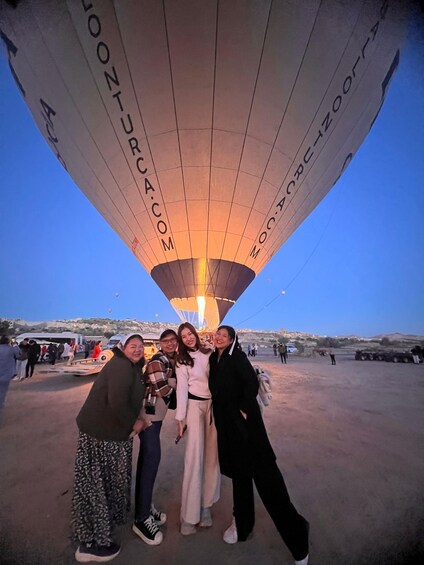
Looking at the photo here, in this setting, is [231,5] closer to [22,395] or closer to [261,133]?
[261,133]

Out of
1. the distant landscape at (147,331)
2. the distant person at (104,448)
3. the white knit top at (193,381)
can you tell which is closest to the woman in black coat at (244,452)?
the white knit top at (193,381)

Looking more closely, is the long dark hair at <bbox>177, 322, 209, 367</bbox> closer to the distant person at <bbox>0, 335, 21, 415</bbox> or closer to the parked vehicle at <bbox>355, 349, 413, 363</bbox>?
the distant person at <bbox>0, 335, 21, 415</bbox>

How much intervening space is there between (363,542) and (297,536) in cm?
53

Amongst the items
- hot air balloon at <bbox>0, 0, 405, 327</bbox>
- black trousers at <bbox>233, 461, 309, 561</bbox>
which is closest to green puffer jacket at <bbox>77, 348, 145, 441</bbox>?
black trousers at <bbox>233, 461, 309, 561</bbox>

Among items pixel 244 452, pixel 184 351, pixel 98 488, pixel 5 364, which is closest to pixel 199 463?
pixel 244 452

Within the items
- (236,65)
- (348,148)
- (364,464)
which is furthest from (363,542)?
(348,148)

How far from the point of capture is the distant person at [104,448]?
169cm

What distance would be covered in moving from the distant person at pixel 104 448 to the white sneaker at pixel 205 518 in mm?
621

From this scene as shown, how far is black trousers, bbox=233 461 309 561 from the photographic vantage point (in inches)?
63.4

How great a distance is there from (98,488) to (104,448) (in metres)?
0.25

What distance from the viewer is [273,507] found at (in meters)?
1.71

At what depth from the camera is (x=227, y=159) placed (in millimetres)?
7051

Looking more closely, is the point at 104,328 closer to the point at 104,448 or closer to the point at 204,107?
the point at 204,107

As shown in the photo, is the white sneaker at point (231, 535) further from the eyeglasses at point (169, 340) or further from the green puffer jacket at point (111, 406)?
the eyeglasses at point (169, 340)
